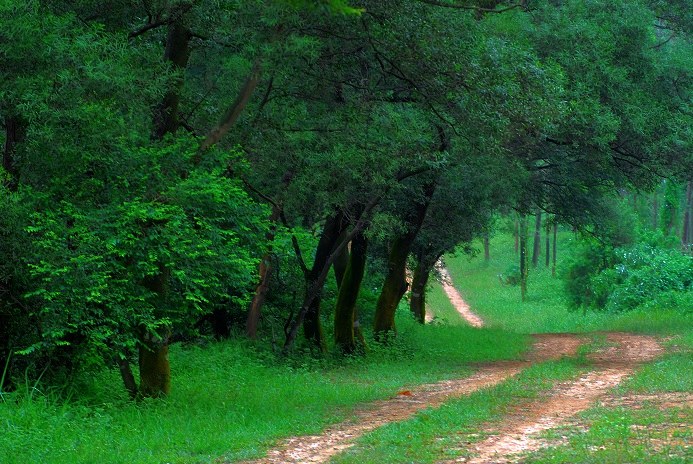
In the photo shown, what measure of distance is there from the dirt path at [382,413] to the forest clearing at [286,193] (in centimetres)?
7

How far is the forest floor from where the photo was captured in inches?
372

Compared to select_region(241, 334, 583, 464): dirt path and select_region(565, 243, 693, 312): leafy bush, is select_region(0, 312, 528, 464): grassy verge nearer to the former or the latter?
select_region(241, 334, 583, 464): dirt path

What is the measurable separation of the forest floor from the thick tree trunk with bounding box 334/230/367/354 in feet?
10.5

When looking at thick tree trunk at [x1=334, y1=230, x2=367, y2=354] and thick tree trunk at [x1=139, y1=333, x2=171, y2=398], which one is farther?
thick tree trunk at [x1=334, y1=230, x2=367, y2=354]

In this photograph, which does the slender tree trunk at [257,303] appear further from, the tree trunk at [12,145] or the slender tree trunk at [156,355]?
the tree trunk at [12,145]

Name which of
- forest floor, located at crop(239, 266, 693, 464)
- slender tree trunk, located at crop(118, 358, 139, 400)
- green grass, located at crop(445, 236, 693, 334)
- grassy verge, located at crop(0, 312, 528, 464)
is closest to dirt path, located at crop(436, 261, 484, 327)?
green grass, located at crop(445, 236, 693, 334)

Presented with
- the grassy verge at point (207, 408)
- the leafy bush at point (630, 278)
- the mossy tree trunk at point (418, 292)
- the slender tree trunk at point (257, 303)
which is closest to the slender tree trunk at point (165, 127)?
the grassy verge at point (207, 408)

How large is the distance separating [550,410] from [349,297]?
1010cm

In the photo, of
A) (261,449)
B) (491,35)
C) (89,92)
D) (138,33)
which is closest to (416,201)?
(491,35)

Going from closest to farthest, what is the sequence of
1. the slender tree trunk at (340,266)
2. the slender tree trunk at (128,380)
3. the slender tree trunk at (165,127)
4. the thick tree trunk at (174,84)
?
the slender tree trunk at (128,380)
the slender tree trunk at (165,127)
the thick tree trunk at (174,84)
the slender tree trunk at (340,266)

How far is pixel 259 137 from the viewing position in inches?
611

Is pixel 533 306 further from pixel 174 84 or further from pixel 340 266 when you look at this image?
pixel 174 84

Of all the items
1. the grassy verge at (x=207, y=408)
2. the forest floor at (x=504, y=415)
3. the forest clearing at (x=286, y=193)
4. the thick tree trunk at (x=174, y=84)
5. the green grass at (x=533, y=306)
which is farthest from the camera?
the green grass at (x=533, y=306)

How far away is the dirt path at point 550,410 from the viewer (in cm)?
927
